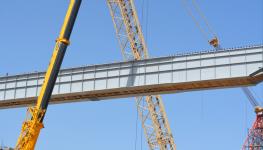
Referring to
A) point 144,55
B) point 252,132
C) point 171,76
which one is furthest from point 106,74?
point 252,132

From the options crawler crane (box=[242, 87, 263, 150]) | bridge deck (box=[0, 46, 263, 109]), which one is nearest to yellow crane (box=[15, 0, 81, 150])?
bridge deck (box=[0, 46, 263, 109])

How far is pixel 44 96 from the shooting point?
28.2 m

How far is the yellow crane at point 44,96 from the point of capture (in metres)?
27.8

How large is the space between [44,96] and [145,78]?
801 cm

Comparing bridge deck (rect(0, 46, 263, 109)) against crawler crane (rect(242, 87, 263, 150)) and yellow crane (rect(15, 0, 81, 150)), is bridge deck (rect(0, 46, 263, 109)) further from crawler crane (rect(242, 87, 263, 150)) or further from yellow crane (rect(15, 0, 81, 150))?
crawler crane (rect(242, 87, 263, 150))

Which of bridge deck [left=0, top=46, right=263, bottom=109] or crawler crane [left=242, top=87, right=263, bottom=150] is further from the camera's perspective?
crawler crane [left=242, top=87, right=263, bottom=150]

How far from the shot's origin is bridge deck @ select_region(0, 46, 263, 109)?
103 feet

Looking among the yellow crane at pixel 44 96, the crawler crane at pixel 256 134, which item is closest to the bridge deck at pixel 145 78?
the yellow crane at pixel 44 96

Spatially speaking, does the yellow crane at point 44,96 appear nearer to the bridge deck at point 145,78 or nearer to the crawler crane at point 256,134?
the bridge deck at point 145,78

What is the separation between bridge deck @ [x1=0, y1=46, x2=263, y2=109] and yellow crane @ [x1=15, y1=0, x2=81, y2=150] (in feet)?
20.4

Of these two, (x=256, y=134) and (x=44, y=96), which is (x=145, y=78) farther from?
(x=256, y=134)

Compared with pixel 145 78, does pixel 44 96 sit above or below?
below

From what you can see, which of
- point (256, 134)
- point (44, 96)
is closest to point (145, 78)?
point (44, 96)

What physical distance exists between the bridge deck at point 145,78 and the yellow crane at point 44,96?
245 inches
